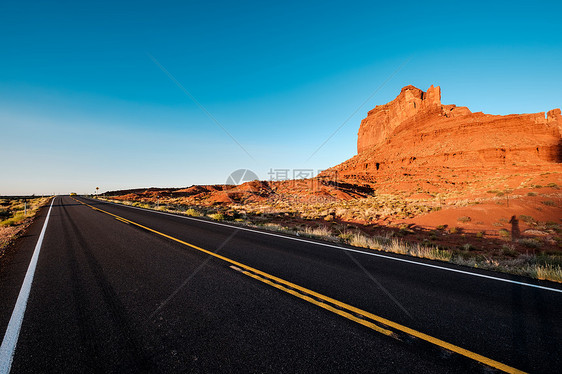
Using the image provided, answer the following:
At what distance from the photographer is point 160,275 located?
4.94m

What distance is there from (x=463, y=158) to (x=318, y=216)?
62.9 m

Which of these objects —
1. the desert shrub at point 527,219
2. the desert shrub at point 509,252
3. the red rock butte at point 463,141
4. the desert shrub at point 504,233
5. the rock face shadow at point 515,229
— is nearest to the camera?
the desert shrub at point 509,252

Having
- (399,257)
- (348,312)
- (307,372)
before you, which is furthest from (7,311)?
(399,257)

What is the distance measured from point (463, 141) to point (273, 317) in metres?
87.1

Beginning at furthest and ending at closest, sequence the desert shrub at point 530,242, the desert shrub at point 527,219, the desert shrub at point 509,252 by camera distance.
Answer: the desert shrub at point 527,219 → the desert shrub at point 530,242 → the desert shrub at point 509,252

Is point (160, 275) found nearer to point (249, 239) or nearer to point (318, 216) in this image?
point (249, 239)

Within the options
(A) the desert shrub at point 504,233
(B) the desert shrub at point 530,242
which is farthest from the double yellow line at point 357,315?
(A) the desert shrub at point 504,233

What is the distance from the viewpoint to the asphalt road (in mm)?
2393

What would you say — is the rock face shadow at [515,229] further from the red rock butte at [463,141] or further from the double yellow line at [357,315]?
the red rock butte at [463,141]

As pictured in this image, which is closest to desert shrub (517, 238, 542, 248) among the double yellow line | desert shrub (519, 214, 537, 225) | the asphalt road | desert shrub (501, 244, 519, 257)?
desert shrub (501, 244, 519, 257)

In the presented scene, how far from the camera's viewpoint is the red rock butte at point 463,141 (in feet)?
189

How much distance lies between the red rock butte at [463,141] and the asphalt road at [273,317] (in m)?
66.3

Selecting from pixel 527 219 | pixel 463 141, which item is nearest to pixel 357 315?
pixel 527 219

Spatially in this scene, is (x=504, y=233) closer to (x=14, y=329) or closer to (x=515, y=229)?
(x=515, y=229)
